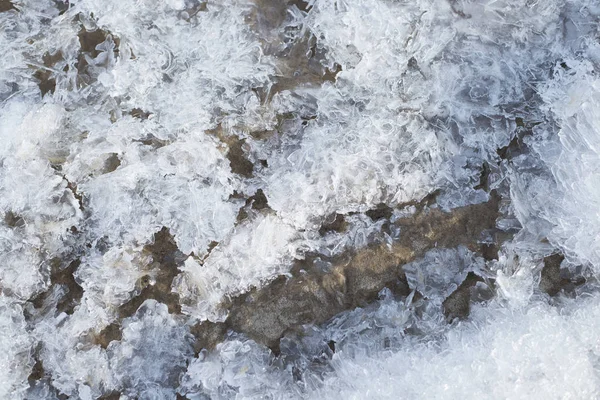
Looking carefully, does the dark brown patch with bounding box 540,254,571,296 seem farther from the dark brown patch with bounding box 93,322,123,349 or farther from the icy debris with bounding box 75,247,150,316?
the dark brown patch with bounding box 93,322,123,349

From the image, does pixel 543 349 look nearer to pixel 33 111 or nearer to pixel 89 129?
pixel 89 129

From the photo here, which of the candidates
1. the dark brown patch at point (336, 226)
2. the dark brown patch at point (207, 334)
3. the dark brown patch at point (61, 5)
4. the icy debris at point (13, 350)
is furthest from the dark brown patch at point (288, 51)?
the icy debris at point (13, 350)

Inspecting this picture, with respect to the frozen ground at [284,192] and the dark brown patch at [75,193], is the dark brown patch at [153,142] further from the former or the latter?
the dark brown patch at [75,193]

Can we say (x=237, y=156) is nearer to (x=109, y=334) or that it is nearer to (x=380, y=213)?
(x=380, y=213)

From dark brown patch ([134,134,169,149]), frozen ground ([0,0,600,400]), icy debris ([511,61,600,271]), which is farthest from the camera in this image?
dark brown patch ([134,134,169,149])

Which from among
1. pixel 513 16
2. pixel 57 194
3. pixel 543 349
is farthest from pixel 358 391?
pixel 513 16

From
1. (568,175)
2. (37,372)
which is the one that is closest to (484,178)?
(568,175)

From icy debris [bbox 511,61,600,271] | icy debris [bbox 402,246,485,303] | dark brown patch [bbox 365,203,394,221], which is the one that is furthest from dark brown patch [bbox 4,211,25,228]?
icy debris [bbox 511,61,600,271]
